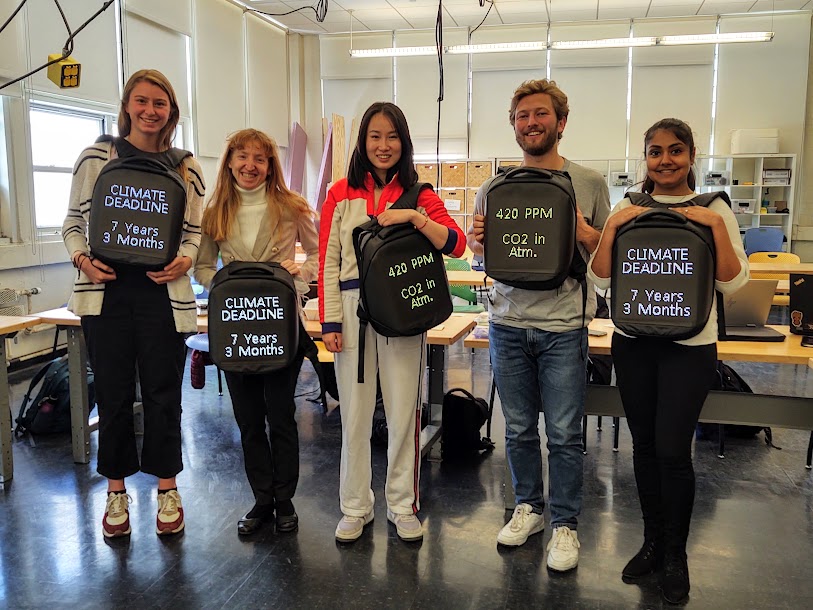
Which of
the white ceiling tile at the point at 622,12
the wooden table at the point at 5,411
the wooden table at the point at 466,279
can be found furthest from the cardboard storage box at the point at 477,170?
the wooden table at the point at 5,411

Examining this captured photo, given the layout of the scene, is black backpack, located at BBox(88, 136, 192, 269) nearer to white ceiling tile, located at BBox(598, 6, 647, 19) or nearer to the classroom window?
the classroom window

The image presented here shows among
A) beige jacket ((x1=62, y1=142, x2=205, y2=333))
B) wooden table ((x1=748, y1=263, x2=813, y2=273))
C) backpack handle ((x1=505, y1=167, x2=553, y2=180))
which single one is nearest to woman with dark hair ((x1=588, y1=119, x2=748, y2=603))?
backpack handle ((x1=505, y1=167, x2=553, y2=180))

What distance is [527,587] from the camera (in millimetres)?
2111

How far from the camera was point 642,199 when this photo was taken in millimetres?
1949

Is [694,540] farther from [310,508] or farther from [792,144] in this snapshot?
[792,144]

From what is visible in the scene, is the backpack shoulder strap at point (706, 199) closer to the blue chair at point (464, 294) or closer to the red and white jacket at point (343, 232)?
the red and white jacket at point (343, 232)

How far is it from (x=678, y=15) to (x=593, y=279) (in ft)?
28.3

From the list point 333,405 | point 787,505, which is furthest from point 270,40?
point 787,505

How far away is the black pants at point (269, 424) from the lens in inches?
91.4

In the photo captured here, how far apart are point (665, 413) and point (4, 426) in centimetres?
274

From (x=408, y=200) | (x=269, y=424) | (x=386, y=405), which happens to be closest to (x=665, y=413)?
(x=386, y=405)

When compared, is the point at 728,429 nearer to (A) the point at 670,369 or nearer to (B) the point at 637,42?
(A) the point at 670,369

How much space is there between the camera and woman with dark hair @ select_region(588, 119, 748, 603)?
186 centimetres

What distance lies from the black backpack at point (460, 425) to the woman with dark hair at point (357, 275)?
38.2 inches
